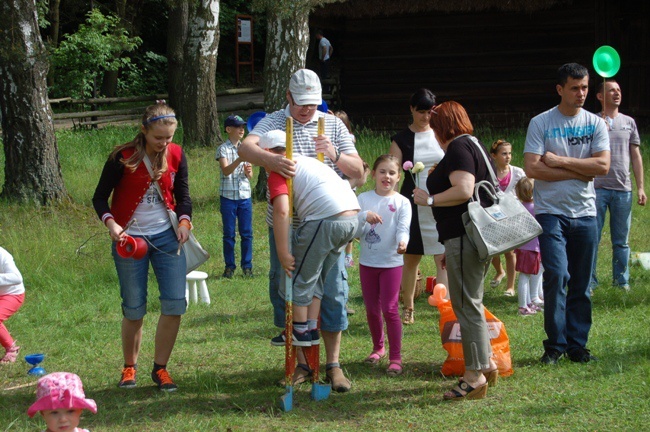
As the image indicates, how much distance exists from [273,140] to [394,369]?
1804mm

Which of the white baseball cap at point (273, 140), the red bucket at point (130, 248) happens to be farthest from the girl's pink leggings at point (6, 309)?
the white baseball cap at point (273, 140)

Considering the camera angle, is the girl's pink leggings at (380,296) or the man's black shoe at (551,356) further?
the girl's pink leggings at (380,296)

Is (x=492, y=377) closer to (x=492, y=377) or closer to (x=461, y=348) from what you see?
(x=492, y=377)

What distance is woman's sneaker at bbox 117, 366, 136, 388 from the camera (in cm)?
561

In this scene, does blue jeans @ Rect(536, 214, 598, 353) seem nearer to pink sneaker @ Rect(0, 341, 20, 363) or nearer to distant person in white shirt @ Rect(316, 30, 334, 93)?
pink sneaker @ Rect(0, 341, 20, 363)

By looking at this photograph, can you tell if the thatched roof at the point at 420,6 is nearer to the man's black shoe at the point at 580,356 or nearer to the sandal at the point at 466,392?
the man's black shoe at the point at 580,356

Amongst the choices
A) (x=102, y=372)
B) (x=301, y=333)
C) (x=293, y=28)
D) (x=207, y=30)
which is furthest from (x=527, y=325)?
(x=207, y=30)

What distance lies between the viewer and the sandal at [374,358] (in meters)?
6.05

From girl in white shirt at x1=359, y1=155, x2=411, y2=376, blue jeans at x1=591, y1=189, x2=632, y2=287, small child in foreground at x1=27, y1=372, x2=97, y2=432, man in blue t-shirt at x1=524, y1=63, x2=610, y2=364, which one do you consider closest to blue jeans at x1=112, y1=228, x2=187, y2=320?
girl in white shirt at x1=359, y1=155, x2=411, y2=376

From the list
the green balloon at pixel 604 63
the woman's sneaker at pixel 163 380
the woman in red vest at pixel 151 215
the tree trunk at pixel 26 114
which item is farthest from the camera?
the tree trunk at pixel 26 114

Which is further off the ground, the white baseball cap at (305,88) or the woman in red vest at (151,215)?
the white baseball cap at (305,88)

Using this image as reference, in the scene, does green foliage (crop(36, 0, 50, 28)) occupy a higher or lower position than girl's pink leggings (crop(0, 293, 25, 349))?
higher

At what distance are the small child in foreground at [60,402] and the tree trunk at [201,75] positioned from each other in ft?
40.6

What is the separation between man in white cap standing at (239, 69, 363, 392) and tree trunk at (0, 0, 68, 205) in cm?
653
